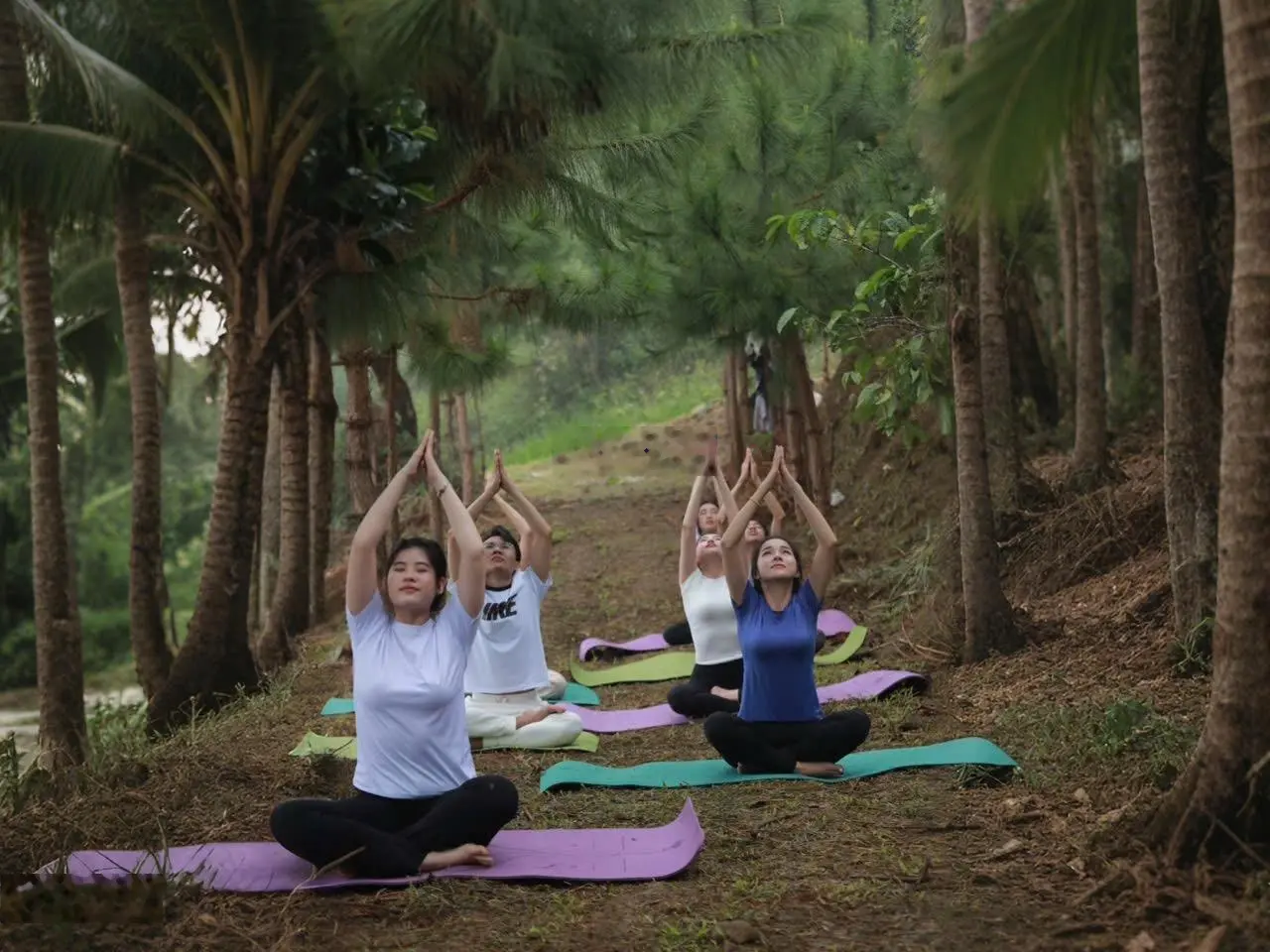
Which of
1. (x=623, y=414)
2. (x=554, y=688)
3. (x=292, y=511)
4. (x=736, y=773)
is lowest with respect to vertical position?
(x=736, y=773)

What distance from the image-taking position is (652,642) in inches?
483

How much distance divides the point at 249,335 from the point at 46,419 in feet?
5.06

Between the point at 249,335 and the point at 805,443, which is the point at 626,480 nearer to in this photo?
the point at 805,443

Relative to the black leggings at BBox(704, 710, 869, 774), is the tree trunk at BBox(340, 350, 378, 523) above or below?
above

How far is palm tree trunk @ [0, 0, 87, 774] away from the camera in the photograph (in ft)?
27.1

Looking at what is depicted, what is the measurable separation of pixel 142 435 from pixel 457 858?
6485mm

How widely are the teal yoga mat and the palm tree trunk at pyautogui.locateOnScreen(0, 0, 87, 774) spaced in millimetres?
1458

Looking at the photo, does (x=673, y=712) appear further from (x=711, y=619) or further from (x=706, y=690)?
(x=711, y=619)

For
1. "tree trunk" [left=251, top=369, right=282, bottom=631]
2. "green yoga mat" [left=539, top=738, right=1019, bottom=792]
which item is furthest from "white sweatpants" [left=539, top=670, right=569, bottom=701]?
"tree trunk" [left=251, top=369, right=282, bottom=631]

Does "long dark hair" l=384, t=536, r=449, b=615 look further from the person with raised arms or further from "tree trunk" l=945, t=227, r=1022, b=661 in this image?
"tree trunk" l=945, t=227, r=1022, b=661

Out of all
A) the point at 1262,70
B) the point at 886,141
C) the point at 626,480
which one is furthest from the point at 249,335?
the point at 626,480

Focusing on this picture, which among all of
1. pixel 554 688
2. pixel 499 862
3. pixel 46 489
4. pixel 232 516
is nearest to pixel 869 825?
pixel 499 862

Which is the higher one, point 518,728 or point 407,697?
point 407,697

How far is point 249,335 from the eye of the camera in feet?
31.0
